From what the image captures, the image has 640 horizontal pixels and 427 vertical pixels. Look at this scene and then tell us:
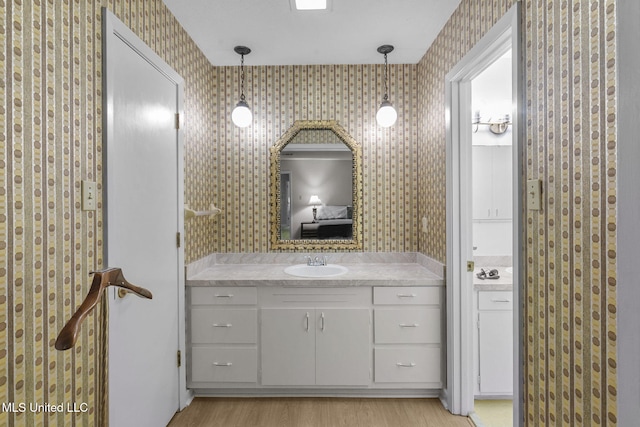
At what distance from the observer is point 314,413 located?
223 centimetres

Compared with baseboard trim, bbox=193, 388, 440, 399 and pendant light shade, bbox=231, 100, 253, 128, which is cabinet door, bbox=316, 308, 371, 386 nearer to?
baseboard trim, bbox=193, 388, 440, 399

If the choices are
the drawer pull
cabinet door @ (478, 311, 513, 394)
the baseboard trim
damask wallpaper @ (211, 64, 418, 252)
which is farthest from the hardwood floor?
damask wallpaper @ (211, 64, 418, 252)

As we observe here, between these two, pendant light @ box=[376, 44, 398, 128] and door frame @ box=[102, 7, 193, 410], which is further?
pendant light @ box=[376, 44, 398, 128]

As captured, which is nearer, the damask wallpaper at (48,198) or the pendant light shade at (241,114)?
the damask wallpaper at (48,198)

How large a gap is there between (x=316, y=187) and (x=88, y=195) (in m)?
1.74

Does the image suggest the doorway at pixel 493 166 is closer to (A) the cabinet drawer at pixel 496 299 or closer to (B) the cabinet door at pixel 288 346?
(A) the cabinet drawer at pixel 496 299

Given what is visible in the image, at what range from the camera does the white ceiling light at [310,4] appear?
2000mm

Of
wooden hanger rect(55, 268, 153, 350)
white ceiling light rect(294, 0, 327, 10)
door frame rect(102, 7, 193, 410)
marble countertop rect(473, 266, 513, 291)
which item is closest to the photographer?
wooden hanger rect(55, 268, 153, 350)

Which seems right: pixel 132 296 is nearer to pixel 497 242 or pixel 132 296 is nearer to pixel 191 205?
pixel 191 205

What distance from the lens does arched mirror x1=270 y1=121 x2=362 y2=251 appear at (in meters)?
2.87

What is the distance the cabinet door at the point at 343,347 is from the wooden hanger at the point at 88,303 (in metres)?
1.58

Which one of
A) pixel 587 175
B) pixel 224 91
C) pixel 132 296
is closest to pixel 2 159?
pixel 132 296

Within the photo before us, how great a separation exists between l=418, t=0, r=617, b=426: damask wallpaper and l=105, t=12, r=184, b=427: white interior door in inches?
66.7

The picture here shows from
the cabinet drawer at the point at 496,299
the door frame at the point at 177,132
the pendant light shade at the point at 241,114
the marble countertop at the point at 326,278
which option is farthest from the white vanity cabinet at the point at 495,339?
the pendant light shade at the point at 241,114
